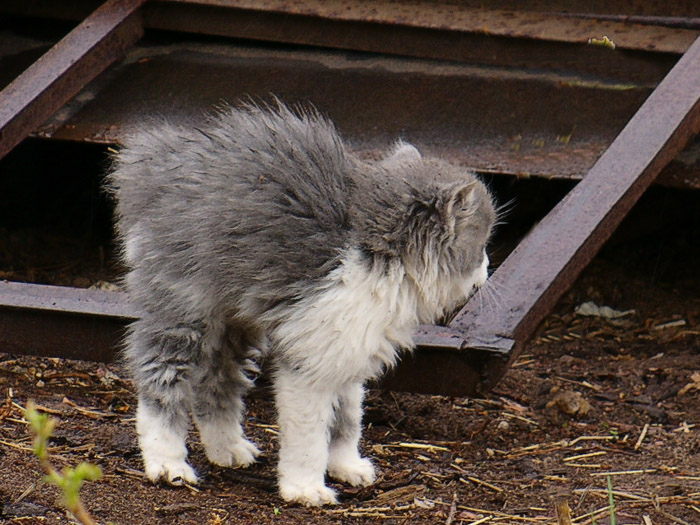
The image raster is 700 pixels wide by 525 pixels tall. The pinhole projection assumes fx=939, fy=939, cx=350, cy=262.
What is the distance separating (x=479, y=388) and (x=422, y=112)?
1.88 meters

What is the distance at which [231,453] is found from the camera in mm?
3250

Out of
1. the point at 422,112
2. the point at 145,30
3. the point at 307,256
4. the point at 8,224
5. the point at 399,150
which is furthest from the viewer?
the point at 8,224

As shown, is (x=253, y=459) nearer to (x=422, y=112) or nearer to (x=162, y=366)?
(x=162, y=366)

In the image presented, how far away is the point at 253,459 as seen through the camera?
330 centimetres

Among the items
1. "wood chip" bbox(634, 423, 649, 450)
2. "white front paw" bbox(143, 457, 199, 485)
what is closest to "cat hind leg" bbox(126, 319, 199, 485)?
"white front paw" bbox(143, 457, 199, 485)

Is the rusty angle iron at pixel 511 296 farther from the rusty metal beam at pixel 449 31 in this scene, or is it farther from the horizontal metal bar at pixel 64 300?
the rusty metal beam at pixel 449 31

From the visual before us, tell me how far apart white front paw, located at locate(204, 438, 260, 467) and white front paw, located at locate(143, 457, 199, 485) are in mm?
207

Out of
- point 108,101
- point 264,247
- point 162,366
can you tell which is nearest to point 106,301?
point 162,366

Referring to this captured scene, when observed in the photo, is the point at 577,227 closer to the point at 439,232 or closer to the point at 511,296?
the point at 511,296

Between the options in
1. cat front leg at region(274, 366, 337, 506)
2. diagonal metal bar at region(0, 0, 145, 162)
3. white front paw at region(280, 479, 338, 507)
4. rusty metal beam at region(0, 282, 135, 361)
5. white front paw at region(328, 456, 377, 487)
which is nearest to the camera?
cat front leg at region(274, 366, 337, 506)

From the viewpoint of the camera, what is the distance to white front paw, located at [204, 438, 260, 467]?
10.6ft

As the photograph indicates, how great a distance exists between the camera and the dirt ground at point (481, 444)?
2.84 meters

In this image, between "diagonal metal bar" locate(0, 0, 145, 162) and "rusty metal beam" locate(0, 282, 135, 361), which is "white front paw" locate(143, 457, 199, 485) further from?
"diagonal metal bar" locate(0, 0, 145, 162)

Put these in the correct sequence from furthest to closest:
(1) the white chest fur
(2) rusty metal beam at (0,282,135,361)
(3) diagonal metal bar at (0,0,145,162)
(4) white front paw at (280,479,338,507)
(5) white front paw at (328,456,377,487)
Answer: (3) diagonal metal bar at (0,0,145,162) < (5) white front paw at (328,456,377,487) < (2) rusty metal beam at (0,282,135,361) < (4) white front paw at (280,479,338,507) < (1) the white chest fur
